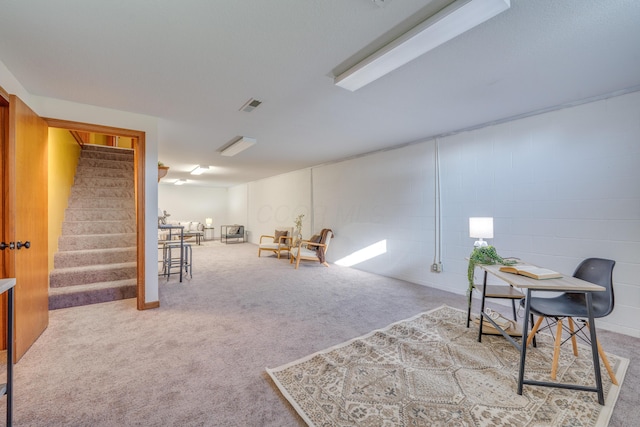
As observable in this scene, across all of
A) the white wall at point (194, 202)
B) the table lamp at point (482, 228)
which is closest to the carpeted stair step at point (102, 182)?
the table lamp at point (482, 228)

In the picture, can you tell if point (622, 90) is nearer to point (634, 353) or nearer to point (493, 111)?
point (493, 111)

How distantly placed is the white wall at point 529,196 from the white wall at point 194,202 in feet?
27.4

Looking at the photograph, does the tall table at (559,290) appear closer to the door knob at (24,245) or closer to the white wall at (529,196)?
the white wall at (529,196)

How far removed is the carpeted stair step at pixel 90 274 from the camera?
3416 millimetres

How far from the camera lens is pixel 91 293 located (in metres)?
3.34

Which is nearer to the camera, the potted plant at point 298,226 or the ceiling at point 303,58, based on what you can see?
the ceiling at point 303,58

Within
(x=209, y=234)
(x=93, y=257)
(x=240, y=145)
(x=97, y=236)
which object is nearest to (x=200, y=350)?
(x=93, y=257)

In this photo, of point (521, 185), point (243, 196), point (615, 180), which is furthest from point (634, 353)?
point (243, 196)

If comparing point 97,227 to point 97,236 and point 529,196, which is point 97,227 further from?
point 529,196

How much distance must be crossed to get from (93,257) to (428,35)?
4.88 m

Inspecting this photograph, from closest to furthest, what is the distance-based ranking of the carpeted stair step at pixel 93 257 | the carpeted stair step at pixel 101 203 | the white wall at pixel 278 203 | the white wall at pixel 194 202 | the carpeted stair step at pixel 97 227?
the carpeted stair step at pixel 93 257
the carpeted stair step at pixel 97 227
the carpeted stair step at pixel 101 203
the white wall at pixel 278 203
the white wall at pixel 194 202

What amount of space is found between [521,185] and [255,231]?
798cm

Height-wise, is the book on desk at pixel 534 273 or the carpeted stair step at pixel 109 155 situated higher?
the carpeted stair step at pixel 109 155

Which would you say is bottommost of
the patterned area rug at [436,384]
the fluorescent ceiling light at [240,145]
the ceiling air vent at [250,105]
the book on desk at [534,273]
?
the patterned area rug at [436,384]
